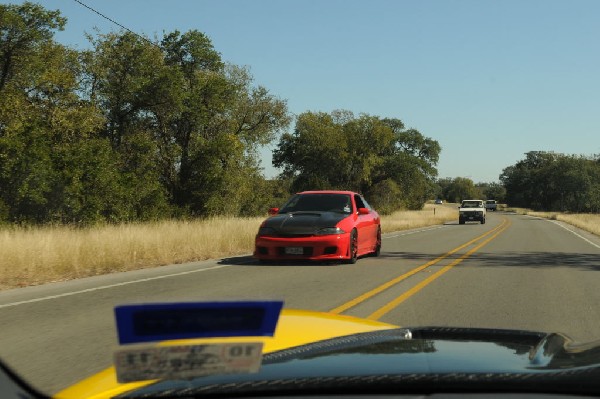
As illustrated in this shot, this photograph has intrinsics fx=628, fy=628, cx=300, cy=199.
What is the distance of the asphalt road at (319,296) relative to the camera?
5.99 m

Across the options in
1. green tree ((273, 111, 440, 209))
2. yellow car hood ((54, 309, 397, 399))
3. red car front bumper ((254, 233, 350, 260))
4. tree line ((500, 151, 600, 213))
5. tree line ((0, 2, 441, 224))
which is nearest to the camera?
yellow car hood ((54, 309, 397, 399))

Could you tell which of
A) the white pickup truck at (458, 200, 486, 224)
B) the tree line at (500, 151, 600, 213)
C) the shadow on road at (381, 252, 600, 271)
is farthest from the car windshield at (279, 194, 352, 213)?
the tree line at (500, 151, 600, 213)

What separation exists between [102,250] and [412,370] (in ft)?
41.2

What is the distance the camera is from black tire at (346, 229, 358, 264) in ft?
45.6

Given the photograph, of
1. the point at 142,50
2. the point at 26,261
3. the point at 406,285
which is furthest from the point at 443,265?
the point at 142,50

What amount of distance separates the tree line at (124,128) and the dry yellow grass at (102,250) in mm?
10460

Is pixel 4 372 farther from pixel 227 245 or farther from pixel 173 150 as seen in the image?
pixel 173 150

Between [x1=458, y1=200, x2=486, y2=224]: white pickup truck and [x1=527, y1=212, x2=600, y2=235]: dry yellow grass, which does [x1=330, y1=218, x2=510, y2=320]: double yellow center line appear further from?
[x1=458, y1=200, x2=486, y2=224]: white pickup truck

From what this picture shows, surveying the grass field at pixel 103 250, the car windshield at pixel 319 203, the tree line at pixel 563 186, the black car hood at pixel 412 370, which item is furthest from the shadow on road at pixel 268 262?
the tree line at pixel 563 186

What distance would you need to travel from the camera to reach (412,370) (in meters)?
2.17

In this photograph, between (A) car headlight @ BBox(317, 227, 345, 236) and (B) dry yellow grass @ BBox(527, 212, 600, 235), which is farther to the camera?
(B) dry yellow grass @ BBox(527, 212, 600, 235)

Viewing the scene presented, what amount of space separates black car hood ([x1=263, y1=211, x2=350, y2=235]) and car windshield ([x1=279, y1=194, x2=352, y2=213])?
0.77m

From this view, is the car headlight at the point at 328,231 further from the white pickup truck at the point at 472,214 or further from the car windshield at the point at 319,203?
the white pickup truck at the point at 472,214

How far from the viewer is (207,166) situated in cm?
3719
